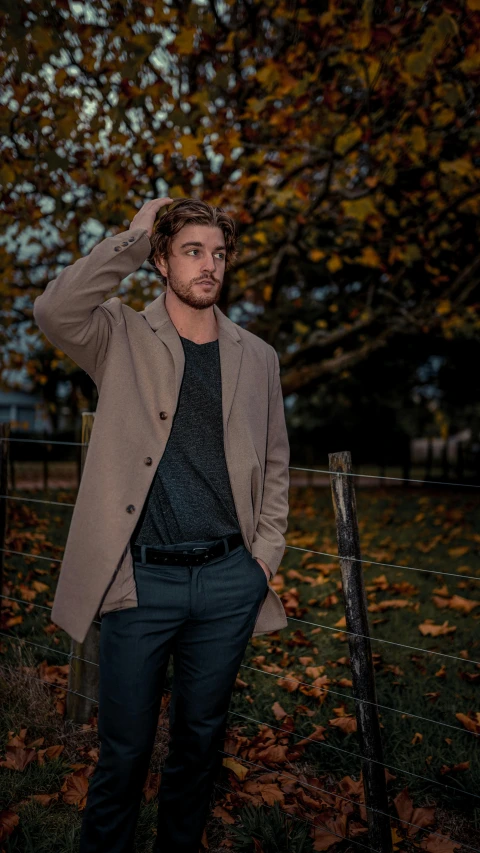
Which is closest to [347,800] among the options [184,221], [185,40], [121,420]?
[121,420]

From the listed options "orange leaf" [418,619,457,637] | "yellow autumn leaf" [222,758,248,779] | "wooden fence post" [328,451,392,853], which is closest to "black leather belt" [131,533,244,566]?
"wooden fence post" [328,451,392,853]

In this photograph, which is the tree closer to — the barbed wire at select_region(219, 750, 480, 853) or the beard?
the beard

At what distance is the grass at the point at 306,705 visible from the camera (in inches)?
120

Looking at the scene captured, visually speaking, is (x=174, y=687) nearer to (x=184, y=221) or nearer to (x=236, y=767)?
(x=236, y=767)

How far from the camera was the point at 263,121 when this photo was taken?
25.9 ft

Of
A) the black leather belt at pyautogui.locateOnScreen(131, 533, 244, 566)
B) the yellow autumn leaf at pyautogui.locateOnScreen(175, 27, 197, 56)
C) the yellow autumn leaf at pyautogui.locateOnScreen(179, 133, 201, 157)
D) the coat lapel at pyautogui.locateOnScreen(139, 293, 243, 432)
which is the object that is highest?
the yellow autumn leaf at pyautogui.locateOnScreen(175, 27, 197, 56)

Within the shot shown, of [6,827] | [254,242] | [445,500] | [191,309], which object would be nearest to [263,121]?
[254,242]

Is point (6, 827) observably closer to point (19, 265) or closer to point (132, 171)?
point (132, 171)

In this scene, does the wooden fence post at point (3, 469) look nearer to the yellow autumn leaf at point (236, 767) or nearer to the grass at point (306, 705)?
the grass at point (306, 705)

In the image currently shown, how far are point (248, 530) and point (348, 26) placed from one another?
5986 millimetres

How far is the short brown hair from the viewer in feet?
8.46

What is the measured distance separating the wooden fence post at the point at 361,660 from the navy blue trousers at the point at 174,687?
49 centimetres

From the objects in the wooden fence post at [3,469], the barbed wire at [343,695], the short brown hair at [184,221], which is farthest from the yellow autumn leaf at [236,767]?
the short brown hair at [184,221]

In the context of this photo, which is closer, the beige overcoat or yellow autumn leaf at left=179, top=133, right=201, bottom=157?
the beige overcoat
